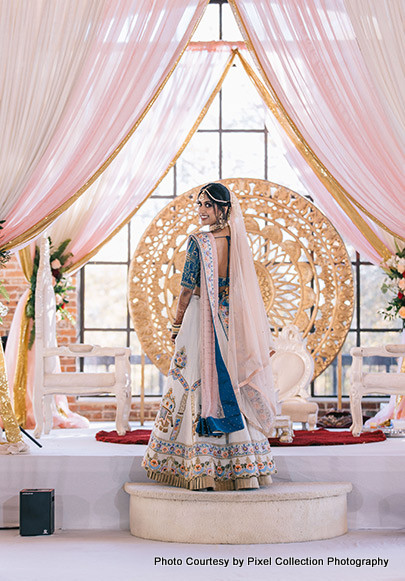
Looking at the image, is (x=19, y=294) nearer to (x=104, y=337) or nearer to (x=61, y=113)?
(x=104, y=337)

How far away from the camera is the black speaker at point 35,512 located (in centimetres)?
A: 412

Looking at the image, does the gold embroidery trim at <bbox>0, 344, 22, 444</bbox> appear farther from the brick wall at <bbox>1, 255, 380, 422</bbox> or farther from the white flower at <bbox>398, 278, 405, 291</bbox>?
the white flower at <bbox>398, 278, 405, 291</bbox>

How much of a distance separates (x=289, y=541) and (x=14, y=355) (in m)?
2.92

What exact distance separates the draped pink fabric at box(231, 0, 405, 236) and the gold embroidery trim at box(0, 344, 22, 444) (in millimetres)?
2360

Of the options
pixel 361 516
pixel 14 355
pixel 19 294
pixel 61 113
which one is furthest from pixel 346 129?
pixel 19 294

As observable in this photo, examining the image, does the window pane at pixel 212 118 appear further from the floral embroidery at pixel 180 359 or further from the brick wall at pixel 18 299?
the floral embroidery at pixel 180 359

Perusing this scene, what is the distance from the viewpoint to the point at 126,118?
16.9 ft

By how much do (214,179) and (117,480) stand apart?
3766mm

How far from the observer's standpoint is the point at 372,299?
7527mm

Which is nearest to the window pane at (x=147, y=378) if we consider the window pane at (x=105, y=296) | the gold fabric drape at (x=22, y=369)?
the window pane at (x=105, y=296)

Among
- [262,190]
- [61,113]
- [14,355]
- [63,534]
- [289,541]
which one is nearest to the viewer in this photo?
[289,541]

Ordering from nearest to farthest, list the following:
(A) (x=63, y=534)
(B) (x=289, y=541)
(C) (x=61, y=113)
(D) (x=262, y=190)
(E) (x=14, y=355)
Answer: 1. (B) (x=289, y=541)
2. (A) (x=63, y=534)
3. (C) (x=61, y=113)
4. (E) (x=14, y=355)
5. (D) (x=262, y=190)

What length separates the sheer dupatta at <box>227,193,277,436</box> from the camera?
4020 millimetres

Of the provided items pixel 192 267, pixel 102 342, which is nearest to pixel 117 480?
pixel 192 267
